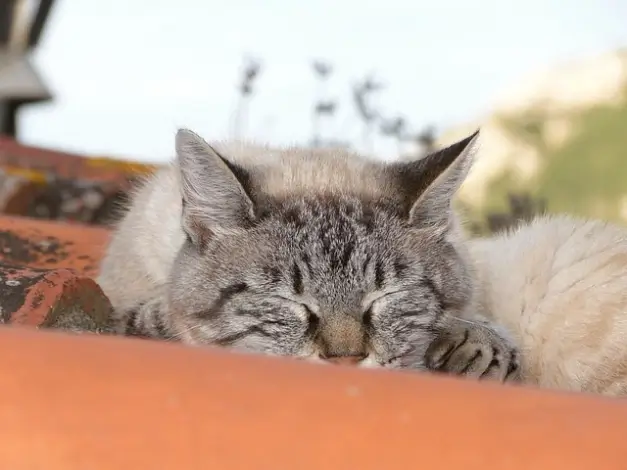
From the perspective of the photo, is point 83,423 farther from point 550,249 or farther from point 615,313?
point 550,249

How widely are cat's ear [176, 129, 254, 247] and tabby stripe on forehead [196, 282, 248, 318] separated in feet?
0.42

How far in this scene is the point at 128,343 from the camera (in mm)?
747

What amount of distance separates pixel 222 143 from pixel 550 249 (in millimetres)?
1006

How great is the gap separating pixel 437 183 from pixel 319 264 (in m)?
0.34

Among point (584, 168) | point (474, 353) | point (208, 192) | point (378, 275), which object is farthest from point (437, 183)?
point (584, 168)

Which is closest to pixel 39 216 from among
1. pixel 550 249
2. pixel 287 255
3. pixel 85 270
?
pixel 85 270

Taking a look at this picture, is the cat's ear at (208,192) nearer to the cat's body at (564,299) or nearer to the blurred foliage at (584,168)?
the cat's body at (564,299)

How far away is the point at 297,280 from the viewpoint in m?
1.53

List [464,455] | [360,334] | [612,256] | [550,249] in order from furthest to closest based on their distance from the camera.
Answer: [550,249] < [612,256] < [360,334] < [464,455]

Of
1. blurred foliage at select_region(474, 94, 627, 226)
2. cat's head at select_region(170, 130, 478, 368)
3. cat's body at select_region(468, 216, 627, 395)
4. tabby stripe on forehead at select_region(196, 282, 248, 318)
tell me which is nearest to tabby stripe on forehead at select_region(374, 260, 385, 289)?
cat's head at select_region(170, 130, 478, 368)

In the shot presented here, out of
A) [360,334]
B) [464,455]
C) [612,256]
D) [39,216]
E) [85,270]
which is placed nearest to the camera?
[464,455]

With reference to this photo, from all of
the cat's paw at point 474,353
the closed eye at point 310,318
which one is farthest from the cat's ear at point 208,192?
the cat's paw at point 474,353

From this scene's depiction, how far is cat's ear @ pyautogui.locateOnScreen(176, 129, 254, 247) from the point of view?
1588 mm

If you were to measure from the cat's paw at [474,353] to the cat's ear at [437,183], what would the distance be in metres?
0.24
